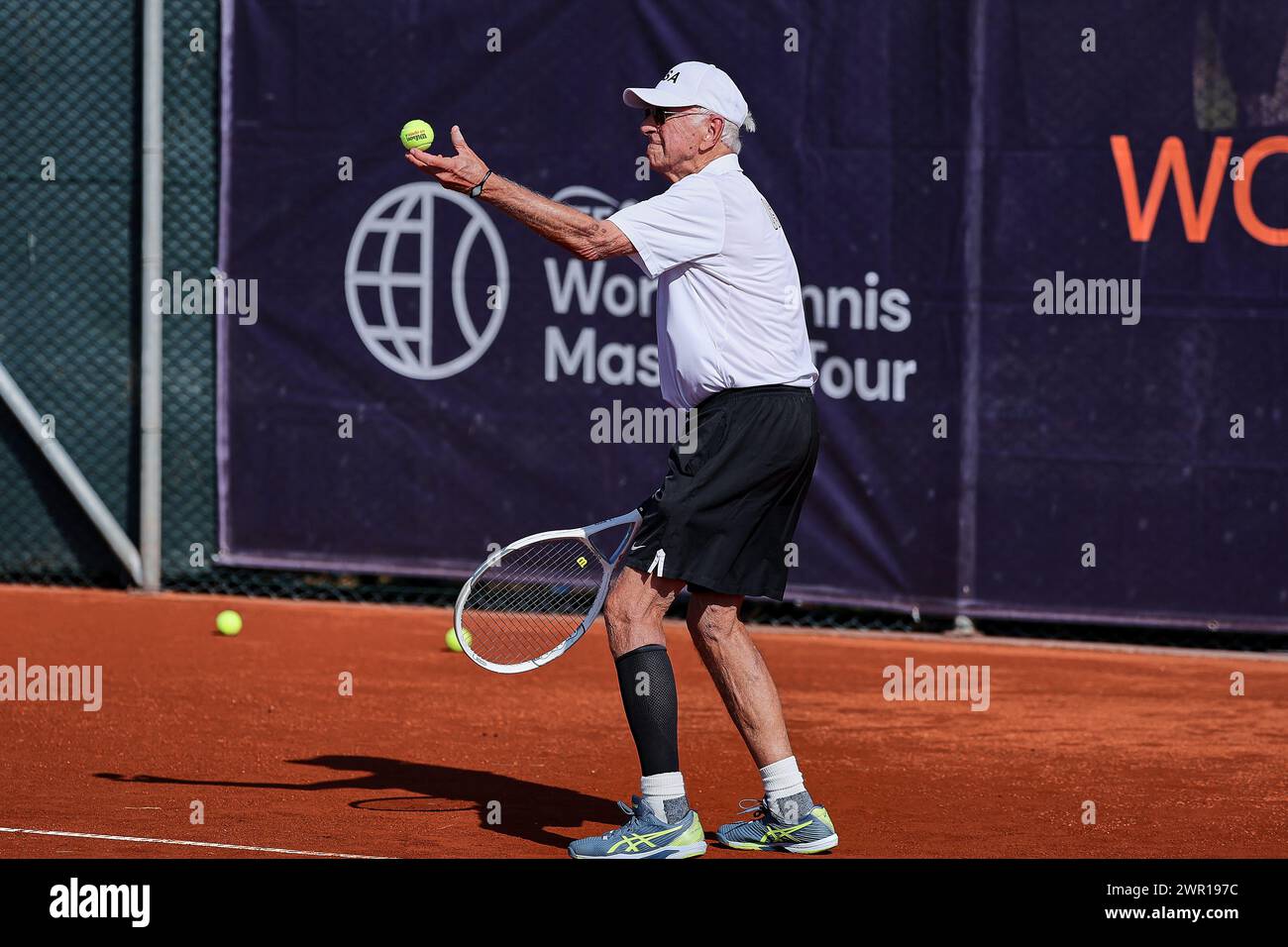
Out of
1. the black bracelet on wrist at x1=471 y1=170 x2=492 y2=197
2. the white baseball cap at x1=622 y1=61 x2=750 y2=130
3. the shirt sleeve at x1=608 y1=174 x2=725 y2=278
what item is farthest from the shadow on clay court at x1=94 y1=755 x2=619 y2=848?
the white baseball cap at x1=622 y1=61 x2=750 y2=130

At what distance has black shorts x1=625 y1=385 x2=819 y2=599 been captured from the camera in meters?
4.68

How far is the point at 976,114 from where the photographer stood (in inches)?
332

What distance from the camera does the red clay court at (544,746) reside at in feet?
16.6

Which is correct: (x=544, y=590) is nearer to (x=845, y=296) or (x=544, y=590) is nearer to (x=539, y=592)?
(x=539, y=592)

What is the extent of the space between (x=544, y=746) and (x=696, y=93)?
8.09 feet

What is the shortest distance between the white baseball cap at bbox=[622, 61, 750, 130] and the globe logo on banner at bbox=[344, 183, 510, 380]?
4232mm

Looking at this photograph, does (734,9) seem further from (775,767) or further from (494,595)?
(775,767)

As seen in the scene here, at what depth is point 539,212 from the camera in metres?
4.50

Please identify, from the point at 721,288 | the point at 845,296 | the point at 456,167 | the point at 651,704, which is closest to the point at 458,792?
the point at 651,704

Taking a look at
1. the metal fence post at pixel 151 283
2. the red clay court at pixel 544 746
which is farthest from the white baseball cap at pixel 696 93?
the metal fence post at pixel 151 283

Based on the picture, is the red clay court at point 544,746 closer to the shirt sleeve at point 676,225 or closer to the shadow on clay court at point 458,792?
the shadow on clay court at point 458,792

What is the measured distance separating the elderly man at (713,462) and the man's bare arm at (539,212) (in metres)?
0.03

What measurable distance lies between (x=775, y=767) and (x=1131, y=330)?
4156 mm
